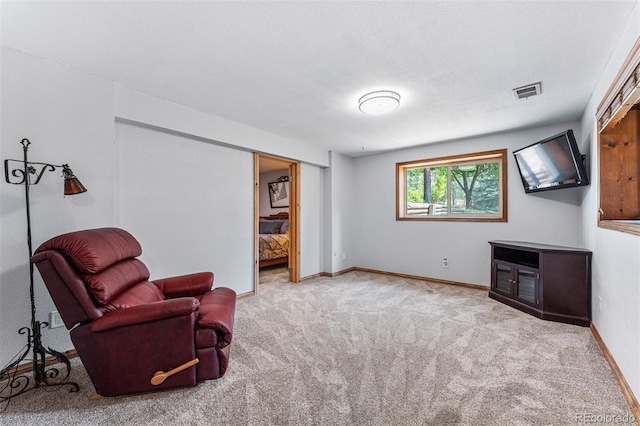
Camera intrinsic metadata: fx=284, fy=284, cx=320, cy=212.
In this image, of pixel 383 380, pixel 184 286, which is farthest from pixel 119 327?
pixel 383 380

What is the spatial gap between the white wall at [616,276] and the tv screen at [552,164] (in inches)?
5.6

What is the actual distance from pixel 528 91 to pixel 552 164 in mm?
1050

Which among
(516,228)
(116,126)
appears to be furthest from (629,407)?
(116,126)

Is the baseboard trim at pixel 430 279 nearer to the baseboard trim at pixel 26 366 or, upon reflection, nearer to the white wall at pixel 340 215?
the white wall at pixel 340 215

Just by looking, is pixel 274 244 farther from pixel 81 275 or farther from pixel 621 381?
pixel 621 381

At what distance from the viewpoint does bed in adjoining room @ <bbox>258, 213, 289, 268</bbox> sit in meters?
5.54

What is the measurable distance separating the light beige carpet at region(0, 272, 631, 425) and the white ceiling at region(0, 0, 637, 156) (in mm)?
2288

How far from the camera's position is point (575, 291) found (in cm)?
287

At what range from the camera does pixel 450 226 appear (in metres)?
4.54

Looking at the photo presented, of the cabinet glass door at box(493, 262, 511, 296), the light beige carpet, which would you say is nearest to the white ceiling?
the cabinet glass door at box(493, 262, 511, 296)

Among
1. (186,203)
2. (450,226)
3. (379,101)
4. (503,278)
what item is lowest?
(503,278)

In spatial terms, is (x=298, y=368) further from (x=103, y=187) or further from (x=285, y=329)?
(x=103, y=187)

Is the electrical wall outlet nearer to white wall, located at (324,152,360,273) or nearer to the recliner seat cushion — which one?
the recliner seat cushion

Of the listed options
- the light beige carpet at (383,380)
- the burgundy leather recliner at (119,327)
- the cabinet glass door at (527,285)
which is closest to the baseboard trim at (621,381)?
the light beige carpet at (383,380)
